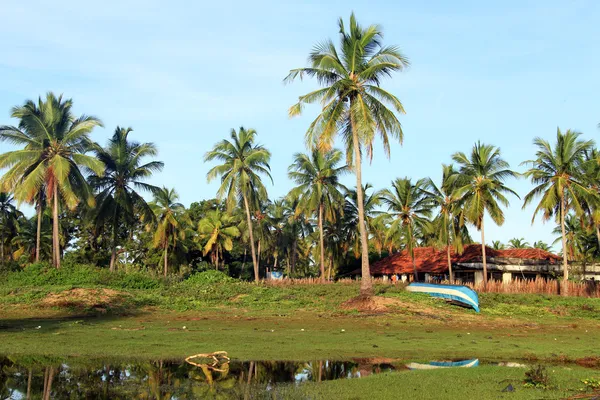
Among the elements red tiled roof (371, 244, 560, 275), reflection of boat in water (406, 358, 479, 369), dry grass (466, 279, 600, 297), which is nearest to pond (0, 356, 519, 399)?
reflection of boat in water (406, 358, 479, 369)

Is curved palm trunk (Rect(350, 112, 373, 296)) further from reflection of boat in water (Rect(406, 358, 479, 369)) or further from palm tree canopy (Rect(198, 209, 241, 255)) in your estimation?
palm tree canopy (Rect(198, 209, 241, 255))

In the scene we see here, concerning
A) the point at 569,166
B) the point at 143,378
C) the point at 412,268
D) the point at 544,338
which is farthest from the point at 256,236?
the point at 143,378

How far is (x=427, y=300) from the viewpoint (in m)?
26.0

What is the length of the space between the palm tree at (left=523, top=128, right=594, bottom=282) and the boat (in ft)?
42.8

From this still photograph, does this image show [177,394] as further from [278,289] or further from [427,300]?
[278,289]

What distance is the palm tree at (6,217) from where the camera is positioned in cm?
5250

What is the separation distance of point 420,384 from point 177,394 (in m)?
4.28

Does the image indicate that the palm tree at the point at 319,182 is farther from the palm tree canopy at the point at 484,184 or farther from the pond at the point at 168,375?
the pond at the point at 168,375

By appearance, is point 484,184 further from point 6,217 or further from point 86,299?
point 6,217

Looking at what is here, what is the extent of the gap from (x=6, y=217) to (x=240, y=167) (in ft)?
94.1

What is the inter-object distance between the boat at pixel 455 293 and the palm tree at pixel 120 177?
68.9 feet

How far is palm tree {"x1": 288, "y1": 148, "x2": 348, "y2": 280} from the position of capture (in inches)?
1784

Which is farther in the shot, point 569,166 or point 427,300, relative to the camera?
point 569,166

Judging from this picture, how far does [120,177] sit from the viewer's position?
38500 millimetres
